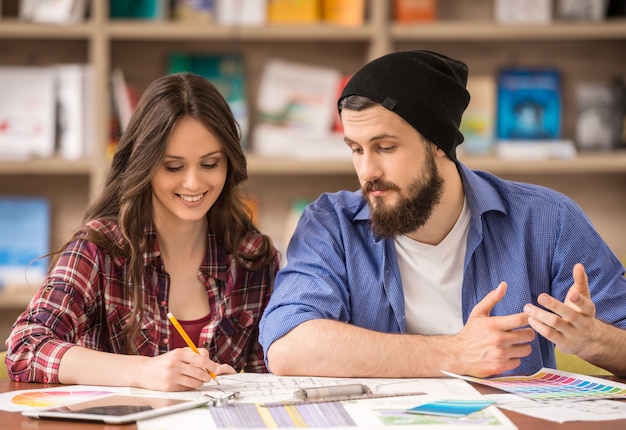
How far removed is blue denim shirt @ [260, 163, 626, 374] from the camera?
194cm

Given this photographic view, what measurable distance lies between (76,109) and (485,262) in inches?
80.5

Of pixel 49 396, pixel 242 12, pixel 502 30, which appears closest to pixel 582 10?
pixel 502 30

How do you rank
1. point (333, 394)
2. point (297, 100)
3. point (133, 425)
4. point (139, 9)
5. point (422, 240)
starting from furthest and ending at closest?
point (297, 100)
point (139, 9)
point (422, 240)
point (333, 394)
point (133, 425)

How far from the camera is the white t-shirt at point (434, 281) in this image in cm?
198

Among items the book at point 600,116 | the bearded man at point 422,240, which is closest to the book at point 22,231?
the bearded man at point 422,240

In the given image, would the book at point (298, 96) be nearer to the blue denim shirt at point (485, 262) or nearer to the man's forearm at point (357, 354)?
the blue denim shirt at point (485, 262)

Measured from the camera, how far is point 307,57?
373 cm

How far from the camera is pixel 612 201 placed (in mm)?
3809

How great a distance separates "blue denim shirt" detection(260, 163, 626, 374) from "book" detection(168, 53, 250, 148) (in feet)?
5.45

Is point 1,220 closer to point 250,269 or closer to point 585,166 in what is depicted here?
point 250,269

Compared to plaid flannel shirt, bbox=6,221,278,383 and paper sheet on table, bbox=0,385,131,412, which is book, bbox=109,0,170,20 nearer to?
plaid flannel shirt, bbox=6,221,278,383

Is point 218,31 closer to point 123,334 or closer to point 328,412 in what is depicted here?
point 123,334

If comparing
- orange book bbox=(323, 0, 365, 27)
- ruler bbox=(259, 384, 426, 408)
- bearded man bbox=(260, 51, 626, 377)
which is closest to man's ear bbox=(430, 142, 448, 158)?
bearded man bbox=(260, 51, 626, 377)

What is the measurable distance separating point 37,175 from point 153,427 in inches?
100
